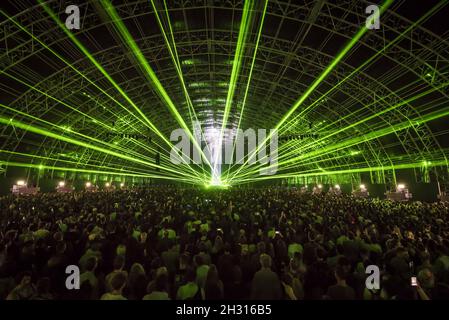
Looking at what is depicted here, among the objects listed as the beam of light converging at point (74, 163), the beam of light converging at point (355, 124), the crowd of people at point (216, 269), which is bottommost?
the crowd of people at point (216, 269)

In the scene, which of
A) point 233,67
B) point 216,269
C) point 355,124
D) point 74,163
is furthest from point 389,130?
point 74,163

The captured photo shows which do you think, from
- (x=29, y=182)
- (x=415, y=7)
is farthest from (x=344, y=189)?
(x=29, y=182)

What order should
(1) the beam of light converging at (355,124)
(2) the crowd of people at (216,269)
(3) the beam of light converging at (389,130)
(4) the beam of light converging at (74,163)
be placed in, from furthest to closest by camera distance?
(4) the beam of light converging at (74,163), (3) the beam of light converging at (389,130), (1) the beam of light converging at (355,124), (2) the crowd of people at (216,269)

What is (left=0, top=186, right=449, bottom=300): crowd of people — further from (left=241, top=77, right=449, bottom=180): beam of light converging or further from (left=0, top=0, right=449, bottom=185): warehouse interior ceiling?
(left=241, top=77, right=449, bottom=180): beam of light converging

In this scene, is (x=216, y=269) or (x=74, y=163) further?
(x=74, y=163)

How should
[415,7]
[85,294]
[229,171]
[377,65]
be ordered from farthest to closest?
[229,171] → [377,65] → [415,7] → [85,294]

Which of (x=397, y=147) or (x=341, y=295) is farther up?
(x=397, y=147)

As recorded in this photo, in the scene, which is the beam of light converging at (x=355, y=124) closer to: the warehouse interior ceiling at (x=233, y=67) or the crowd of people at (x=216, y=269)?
the warehouse interior ceiling at (x=233, y=67)

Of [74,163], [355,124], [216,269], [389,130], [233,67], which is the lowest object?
[216,269]

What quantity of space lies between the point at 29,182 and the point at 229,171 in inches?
1188

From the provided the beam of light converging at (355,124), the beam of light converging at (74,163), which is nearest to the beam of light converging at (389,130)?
the beam of light converging at (355,124)

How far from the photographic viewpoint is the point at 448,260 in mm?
4395

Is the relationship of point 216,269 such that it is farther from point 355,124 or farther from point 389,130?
point 389,130
